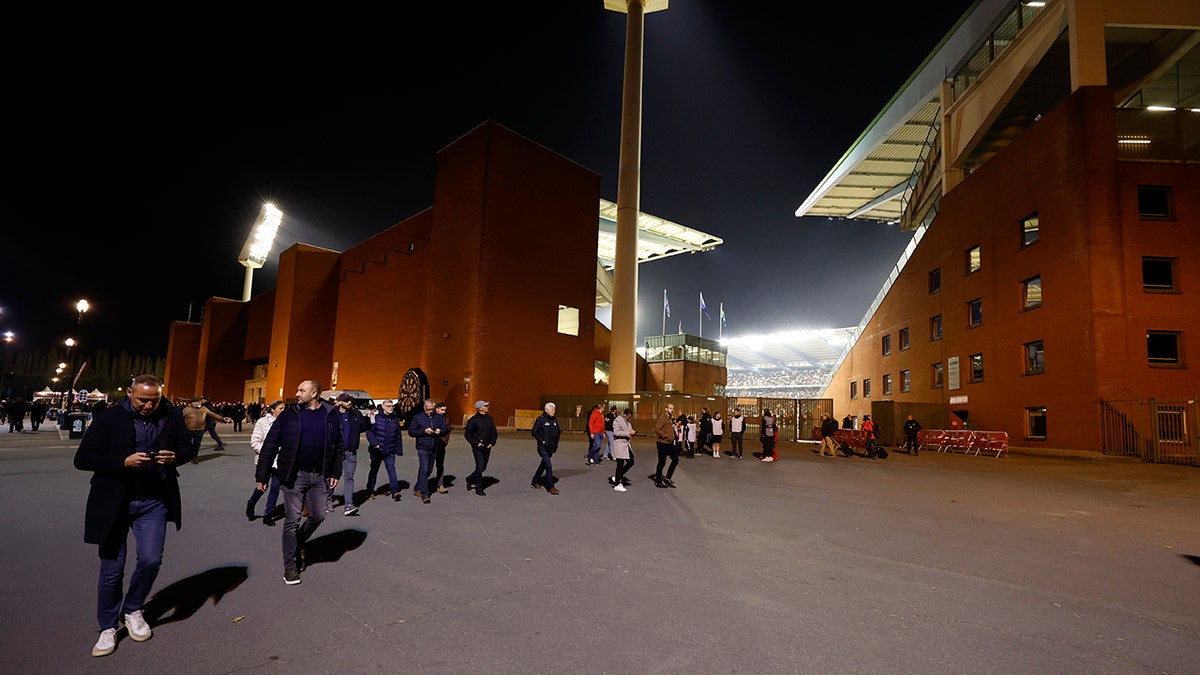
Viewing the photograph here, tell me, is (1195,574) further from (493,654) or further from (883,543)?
(493,654)

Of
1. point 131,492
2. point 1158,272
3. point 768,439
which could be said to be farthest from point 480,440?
point 1158,272

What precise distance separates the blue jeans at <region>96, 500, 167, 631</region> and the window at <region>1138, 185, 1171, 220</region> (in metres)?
28.0

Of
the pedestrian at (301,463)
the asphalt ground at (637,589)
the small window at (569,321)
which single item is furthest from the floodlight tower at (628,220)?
the pedestrian at (301,463)

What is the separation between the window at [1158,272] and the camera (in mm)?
20812

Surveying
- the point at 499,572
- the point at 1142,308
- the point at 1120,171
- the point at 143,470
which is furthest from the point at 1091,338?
the point at 143,470

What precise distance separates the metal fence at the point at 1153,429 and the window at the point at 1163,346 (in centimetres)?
232

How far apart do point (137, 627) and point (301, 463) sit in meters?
1.84

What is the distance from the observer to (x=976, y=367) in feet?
88.7

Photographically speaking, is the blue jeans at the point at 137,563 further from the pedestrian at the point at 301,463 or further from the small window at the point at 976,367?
the small window at the point at 976,367

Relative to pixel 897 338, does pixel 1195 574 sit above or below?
below

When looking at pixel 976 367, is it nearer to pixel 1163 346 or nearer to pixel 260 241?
pixel 1163 346

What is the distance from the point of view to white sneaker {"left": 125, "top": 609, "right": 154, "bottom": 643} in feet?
14.0

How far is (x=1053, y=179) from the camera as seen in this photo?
22.2 metres

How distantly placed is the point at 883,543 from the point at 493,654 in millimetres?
5533
